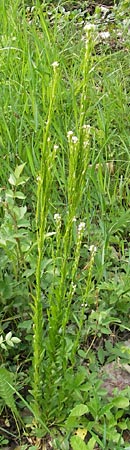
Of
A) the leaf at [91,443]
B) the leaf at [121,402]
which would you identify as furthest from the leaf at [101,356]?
the leaf at [91,443]

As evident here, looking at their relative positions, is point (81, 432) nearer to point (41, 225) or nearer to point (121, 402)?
point (121, 402)

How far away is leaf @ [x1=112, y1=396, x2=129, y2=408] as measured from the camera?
5.50ft

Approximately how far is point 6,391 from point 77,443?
0.24m

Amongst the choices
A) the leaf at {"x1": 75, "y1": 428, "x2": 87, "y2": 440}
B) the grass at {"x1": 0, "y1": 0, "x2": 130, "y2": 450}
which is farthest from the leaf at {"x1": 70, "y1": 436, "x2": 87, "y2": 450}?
the leaf at {"x1": 75, "y1": 428, "x2": 87, "y2": 440}

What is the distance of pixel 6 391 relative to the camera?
164 centimetres

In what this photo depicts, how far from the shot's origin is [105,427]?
5.25ft

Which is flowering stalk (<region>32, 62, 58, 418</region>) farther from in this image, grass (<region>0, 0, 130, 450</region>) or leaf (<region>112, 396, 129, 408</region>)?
leaf (<region>112, 396, 129, 408</region>)

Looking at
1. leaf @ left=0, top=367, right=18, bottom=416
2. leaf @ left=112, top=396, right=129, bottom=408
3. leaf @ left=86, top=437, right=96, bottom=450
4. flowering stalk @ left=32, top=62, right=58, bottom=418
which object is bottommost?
leaf @ left=112, top=396, right=129, bottom=408

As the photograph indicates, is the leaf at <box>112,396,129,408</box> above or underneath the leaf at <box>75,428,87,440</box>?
above

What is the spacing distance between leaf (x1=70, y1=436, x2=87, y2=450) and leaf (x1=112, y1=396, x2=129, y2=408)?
0.17 m

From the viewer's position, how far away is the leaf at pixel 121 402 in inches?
66.1

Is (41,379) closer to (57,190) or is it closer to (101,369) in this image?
(101,369)

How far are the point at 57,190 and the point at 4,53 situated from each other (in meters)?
0.78

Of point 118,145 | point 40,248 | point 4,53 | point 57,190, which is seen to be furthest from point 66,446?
point 4,53
